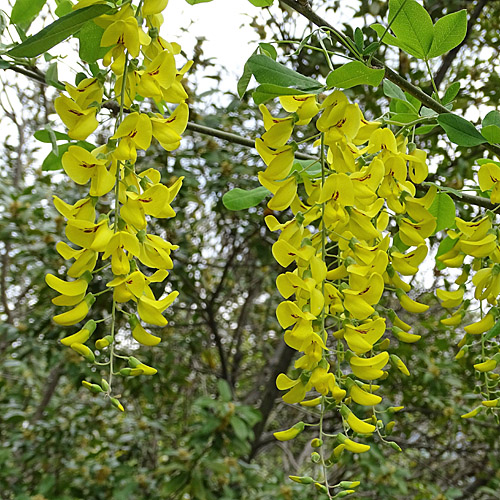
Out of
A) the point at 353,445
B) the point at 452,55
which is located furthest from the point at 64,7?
the point at 452,55

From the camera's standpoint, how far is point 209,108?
6.61 ft

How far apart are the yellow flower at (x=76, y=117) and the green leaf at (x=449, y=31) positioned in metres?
0.40

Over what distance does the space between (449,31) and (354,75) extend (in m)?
0.25

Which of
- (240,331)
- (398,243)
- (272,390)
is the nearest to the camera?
(398,243)

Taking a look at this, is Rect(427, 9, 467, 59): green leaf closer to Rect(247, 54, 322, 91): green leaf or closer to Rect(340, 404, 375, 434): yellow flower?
Rect(247, 54, 322, 91): green leaf

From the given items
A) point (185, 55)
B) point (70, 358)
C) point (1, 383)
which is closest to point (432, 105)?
point (185, 55)

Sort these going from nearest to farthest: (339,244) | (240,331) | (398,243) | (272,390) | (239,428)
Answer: (339,244) < (398,243) < (239,428) < (272,390) < (240,331)

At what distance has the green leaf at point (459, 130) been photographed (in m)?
0.54

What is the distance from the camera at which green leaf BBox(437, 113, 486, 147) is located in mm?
545

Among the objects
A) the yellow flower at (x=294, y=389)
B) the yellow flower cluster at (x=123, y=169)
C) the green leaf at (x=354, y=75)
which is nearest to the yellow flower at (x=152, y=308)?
the yellow flower cluster at (x=123, y=169)

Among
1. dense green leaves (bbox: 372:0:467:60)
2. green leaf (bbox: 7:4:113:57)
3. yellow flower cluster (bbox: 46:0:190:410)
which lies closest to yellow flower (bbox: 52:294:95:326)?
yellow flower cluster (bbox: 46:0:190:410)

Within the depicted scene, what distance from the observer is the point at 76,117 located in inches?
17.6

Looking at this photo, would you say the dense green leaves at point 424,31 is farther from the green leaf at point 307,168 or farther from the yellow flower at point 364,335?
the yellow flower at point 364,335

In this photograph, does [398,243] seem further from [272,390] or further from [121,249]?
[272,390]
